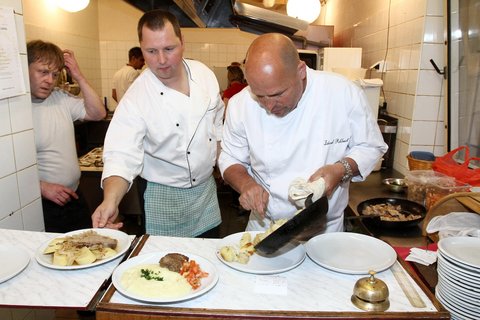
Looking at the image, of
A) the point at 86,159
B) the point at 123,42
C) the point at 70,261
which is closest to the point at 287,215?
the point at 70,261

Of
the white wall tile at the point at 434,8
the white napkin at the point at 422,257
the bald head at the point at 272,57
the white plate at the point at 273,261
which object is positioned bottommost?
the white napkin at the point at 422,257

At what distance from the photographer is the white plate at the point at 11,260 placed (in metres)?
1.19

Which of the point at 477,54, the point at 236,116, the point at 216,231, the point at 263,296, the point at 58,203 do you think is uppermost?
the point at 477,54

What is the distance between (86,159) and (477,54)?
3.60 metres

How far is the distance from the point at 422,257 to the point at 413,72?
1606mm

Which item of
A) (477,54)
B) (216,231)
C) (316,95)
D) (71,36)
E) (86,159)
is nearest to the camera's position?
(316,95)

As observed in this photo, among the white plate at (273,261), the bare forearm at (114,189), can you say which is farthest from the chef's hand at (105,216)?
the white plate at (273,261)

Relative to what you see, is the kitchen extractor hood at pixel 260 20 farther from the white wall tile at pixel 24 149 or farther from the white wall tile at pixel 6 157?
the white wall tile at pixel 6 157

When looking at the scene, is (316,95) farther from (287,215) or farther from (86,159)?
(86,159)

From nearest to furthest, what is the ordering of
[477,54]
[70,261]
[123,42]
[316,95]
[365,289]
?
[365,289], [70,261], [316,95], [477,54], [123,42]

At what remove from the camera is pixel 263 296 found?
110 cm

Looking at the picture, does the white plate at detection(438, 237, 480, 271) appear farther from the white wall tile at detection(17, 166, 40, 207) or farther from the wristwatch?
the white wall tile at detection(17, 166, 40, 207)

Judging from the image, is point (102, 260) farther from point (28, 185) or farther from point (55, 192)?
point (55, 192)

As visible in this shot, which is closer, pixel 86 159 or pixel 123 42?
pixel 86 159
